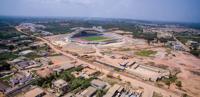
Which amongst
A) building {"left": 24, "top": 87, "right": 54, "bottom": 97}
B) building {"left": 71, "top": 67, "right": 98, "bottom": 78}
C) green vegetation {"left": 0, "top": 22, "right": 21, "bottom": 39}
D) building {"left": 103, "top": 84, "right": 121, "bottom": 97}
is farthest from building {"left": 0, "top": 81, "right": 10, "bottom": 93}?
green vegetation {"left": 0, "top": 22, "right": 21, "bottom": 39}

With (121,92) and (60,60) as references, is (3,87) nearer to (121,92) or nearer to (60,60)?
(60,60)

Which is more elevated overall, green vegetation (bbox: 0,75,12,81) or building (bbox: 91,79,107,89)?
building (bbox: 91,79,107,89)

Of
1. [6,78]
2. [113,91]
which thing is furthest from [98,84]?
[6,78]

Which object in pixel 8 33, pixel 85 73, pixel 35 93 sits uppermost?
pixel 8 33

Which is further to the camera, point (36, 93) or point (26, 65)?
point (26, 65)

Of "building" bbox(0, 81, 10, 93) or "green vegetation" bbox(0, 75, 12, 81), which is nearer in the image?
"building" bbox(0, 81, 10, 93)

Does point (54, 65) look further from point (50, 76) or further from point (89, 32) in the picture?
point (89, 32)

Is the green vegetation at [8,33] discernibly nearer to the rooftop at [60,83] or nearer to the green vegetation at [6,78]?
the green vegetation at [6,78]

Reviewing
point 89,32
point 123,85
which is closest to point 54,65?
point 123,85

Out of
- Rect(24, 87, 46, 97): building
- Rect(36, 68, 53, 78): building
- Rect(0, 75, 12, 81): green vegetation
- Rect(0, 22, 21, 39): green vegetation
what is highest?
Rect(0, 22, 21, 39): green vegetation

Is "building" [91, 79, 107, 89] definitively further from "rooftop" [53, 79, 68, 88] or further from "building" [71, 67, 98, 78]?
"rooftop" [53, 79, 68, 88]

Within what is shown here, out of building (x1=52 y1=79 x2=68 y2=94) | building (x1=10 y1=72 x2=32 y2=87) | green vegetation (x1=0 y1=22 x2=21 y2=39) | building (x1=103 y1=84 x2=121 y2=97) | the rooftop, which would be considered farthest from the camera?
green vegetation (x1=0 y1=22 x2=21 y2=39)
